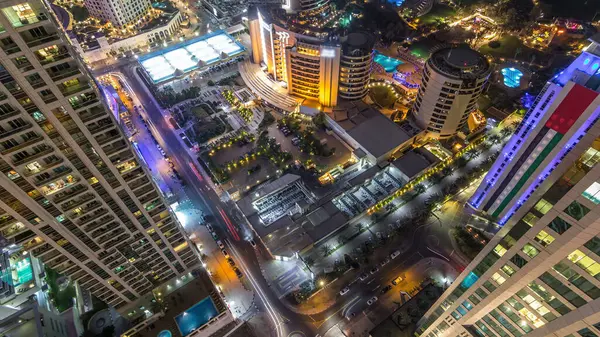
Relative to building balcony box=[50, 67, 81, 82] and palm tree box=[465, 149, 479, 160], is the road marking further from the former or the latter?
palm tree box=[465, 149, 479, 160]

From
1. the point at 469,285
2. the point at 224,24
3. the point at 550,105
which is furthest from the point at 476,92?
the point at 224,24

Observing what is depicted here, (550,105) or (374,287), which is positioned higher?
(550,105)

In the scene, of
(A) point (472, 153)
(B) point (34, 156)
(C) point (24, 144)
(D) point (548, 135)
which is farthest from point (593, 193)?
(A) point (472, 153)

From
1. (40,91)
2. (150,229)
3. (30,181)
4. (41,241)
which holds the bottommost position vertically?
(150,229)

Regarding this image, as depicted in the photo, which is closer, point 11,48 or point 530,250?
point 530,250

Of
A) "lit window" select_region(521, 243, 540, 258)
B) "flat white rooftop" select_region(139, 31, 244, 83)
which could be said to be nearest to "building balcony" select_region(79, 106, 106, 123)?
"lit window" select_region(521, 243, 540, 258)

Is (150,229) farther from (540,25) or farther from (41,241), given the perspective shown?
(540,25)

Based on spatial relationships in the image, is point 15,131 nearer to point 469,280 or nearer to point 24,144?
point 24,144
